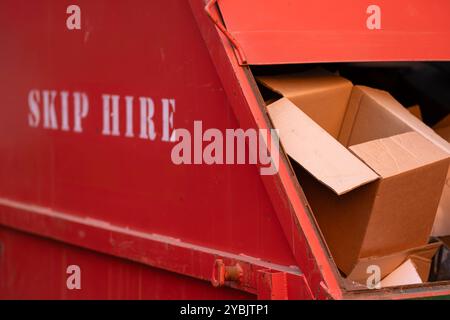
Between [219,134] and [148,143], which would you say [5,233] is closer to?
[148,143]

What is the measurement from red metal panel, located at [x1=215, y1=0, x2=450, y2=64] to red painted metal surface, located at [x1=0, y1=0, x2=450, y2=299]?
0.08 metres

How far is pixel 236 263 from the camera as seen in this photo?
2.66 metres

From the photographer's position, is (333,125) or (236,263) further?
(333,125)

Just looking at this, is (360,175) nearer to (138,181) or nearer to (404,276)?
(404,276)

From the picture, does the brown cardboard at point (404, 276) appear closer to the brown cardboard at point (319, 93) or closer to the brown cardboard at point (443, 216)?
the brown cardboard at point (443, 216)

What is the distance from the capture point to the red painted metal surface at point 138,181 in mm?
2543

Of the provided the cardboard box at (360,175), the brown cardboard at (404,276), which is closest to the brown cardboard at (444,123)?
the cardboard box at (360,175)

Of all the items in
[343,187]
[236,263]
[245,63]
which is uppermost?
[245,63]

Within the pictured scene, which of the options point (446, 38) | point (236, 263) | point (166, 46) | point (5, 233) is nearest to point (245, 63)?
point (166, 46)

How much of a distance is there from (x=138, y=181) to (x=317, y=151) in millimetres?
736

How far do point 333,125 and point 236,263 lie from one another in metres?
0.63

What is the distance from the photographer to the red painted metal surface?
2.54m

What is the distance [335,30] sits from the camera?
2910mm

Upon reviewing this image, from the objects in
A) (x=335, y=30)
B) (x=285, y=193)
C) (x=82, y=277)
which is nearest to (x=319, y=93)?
(x=335, y=30)
